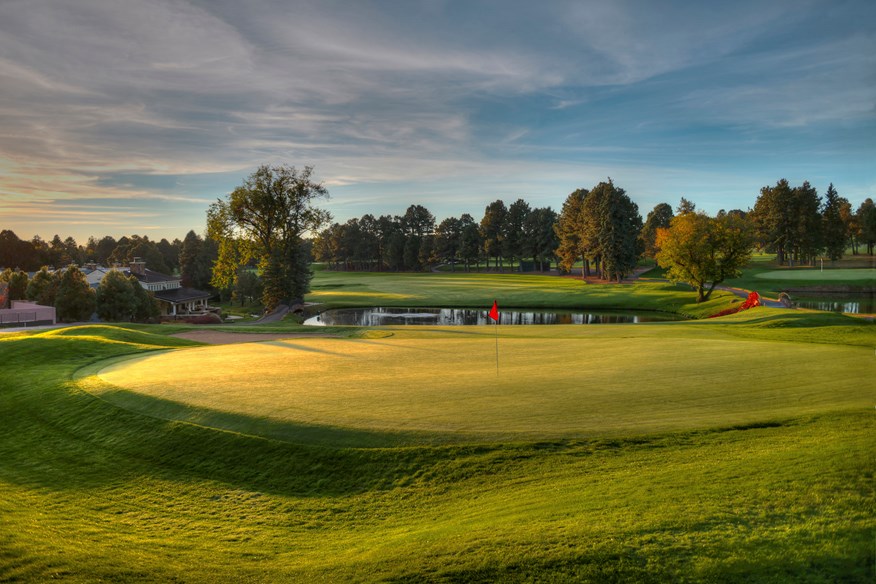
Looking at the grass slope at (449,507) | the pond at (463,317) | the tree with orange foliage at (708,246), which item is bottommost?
the pond at (463,317)

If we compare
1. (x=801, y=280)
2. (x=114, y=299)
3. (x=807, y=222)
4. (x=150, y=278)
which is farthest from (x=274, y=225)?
(x=807, y=222)

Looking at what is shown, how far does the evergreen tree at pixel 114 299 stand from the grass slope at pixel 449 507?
53.0m

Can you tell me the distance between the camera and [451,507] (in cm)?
900

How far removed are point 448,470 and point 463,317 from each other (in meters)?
51.1

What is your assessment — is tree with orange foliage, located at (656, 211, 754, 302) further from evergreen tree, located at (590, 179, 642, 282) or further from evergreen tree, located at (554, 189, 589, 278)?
evergreen tree, located at (554, 189, 589, 278)

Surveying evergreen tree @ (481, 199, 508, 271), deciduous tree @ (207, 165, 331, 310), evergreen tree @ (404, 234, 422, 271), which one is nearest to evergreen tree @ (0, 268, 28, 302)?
deciduous tree @ (207, 165, 331, 310)

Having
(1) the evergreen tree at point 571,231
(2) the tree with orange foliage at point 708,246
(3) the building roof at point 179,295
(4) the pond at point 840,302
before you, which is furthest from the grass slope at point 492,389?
(1) the evergreen tree at point 571,231

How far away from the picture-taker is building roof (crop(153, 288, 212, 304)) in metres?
77.9

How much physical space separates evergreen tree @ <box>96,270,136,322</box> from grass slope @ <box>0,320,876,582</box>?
53.0 m

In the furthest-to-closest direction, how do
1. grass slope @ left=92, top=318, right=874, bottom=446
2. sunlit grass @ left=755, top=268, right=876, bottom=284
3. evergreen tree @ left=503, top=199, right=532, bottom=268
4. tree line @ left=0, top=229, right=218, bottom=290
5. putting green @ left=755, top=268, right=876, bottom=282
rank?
evergreen tree @ left=503, top=199, right=532, bottom=268
tree line @ left=0, top=229, right=218, bottom=290
putting green @ left=755, top=268, right=876, bottom=282
sunlit grass @ left=755, top=268, right=876, bottom=284
grass slope @ left=92, top=318, right=874, bottom=446

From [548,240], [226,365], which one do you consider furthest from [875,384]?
[548,240]

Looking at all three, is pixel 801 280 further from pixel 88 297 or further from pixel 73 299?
pixel 73 299

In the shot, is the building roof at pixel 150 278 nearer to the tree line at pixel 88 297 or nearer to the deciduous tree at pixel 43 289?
the deciduous tree at pixel 43 289

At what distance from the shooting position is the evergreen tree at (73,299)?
189ft
